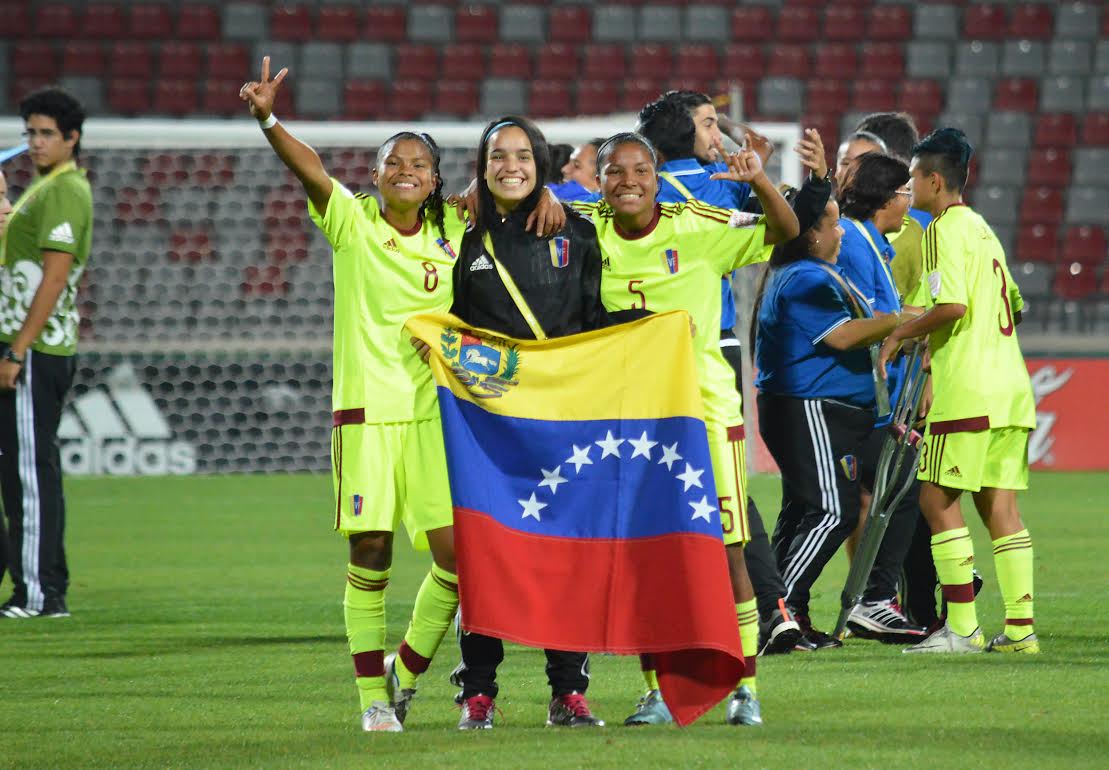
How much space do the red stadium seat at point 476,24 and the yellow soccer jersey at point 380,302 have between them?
50.7 feet

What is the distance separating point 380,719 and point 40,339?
11.6 feet

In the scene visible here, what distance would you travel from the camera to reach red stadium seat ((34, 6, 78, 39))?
63.8ft

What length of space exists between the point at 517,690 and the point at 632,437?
1.16m

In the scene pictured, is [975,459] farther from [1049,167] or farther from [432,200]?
[1049,167]

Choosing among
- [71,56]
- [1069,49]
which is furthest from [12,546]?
[1069,49]

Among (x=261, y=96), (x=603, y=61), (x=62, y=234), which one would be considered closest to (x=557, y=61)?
(x=603, y=61)

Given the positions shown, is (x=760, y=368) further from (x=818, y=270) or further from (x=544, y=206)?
(x=544, y=206)

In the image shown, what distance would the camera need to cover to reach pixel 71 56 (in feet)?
63.0

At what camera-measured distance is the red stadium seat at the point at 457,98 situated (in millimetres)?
18969

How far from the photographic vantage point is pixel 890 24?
19828mm

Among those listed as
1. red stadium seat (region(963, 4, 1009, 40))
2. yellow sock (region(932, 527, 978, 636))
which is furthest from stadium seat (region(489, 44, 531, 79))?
yellow sock (region(932, 527, 978, 636))

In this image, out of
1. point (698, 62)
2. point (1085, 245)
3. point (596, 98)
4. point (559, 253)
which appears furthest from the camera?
point (698, 62)

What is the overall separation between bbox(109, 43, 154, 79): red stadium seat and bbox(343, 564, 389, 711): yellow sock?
15.5m

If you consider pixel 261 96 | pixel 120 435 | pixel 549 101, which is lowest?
pixel 120 435
